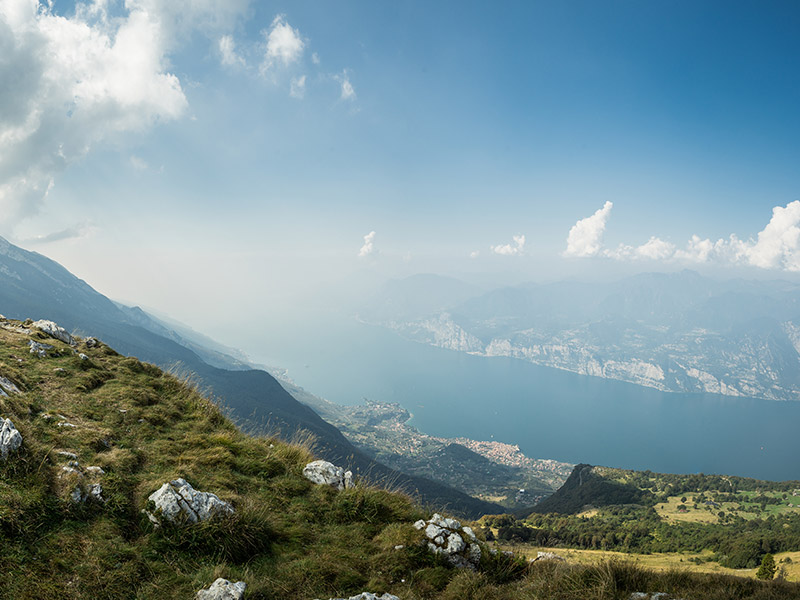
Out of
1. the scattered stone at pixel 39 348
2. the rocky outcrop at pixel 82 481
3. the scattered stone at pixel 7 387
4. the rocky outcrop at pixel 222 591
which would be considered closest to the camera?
the rocky outcrop at pixel 222 591

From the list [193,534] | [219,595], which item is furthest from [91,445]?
[219,595]

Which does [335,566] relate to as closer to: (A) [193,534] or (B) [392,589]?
(B) [392,589]

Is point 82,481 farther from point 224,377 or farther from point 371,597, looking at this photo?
point 224,377

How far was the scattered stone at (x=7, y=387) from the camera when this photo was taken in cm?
640

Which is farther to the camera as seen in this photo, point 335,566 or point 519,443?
point 519,443

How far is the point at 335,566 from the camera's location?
481 centimetres

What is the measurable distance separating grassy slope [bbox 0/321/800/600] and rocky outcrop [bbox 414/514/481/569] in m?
0.22

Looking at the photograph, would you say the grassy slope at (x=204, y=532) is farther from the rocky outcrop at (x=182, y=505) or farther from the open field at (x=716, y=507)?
the open field at (x=716, y=507)

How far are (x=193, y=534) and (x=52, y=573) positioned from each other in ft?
4.61

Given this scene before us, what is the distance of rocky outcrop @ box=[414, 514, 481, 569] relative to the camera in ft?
18.0

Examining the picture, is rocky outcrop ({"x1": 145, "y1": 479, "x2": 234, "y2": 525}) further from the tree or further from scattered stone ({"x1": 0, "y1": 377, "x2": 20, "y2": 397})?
the tree

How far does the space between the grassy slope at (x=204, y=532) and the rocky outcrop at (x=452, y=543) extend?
22 cm

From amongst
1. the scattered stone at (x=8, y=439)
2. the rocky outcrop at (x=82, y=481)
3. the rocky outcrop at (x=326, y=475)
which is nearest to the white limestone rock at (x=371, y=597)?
the rocky outcrop at (x=326, y=475)

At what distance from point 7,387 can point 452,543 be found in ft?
28.5
